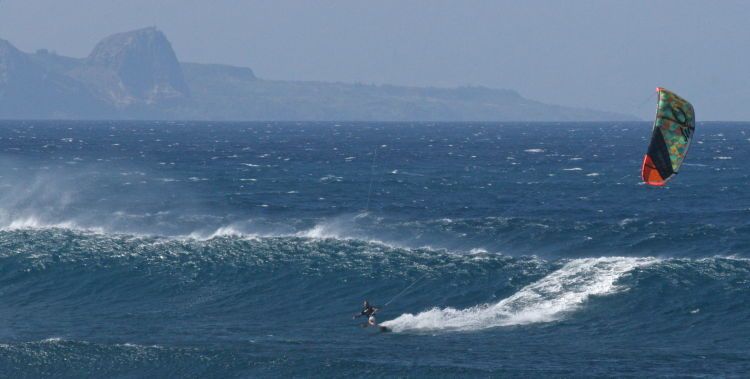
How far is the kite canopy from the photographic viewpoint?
5172cm

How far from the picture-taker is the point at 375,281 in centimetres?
7325

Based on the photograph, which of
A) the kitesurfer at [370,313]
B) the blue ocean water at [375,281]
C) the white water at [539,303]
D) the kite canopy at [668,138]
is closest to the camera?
the kite canopy at [668,138]

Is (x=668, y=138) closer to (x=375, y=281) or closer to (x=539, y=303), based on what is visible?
(x=539, y=303)

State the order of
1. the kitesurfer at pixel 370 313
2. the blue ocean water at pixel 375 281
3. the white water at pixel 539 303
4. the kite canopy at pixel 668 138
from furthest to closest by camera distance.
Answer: the white water at pixel 539 303
the kitesurfer at pixel 370 313
the blue ocean water at pixel 375 281
the kite canopy at pixel 668 138

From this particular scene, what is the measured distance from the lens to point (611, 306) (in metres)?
64.9

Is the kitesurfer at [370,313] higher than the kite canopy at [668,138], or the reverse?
the kite canopy at [668,138]

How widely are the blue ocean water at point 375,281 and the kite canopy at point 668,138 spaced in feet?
31.9

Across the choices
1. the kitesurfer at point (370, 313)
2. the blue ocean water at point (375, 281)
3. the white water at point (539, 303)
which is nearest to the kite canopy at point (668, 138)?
the blue ocean water at point (375, 281)

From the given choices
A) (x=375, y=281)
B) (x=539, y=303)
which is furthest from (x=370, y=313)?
(x=375, y=281)

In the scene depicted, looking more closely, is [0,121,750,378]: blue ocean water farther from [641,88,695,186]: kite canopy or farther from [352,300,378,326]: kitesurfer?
[641,88,695,186]: kite canopy

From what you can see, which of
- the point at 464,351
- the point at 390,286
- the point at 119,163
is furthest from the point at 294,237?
the point at 119,163

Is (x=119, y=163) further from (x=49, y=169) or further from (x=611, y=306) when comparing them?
(x=611, y=306)

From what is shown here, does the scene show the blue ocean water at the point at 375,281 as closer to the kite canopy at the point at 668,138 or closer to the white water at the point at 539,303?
the white water at the point at 539,303

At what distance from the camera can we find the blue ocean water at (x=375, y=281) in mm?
54219
